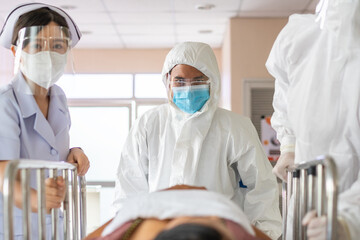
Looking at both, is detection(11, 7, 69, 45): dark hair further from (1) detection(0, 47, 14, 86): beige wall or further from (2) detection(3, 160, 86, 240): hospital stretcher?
(1) detection(0, 47, 14, 86): beige wall

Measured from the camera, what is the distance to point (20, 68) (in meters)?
1.69

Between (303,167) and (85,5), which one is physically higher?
(85,5)

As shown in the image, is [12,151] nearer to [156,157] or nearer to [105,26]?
[156,157]

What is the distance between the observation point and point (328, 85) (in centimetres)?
131

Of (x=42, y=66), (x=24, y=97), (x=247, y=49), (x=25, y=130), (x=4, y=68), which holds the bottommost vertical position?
(x=25, y=130)

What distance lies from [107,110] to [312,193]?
5.70 metres

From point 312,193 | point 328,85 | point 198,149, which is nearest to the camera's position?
point 312,193

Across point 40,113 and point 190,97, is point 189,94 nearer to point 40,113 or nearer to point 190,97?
point 190,97

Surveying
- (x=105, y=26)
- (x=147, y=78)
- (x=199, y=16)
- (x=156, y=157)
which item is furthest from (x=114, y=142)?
(x=156, y=157)

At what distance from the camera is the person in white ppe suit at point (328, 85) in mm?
1278

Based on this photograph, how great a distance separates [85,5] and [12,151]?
3.55 metres

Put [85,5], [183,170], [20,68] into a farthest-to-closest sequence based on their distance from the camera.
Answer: [85,5], [183,170], [20,68]

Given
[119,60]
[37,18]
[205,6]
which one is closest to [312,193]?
[37,18]

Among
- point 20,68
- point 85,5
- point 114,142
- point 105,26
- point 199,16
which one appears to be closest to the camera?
point 20,68
